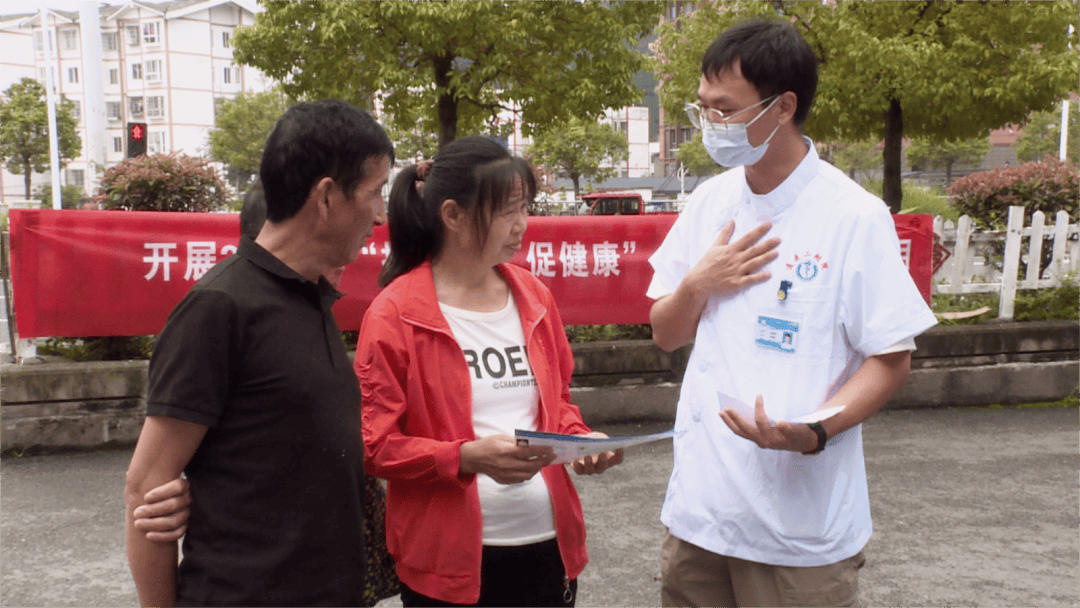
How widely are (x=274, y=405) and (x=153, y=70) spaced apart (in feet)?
225

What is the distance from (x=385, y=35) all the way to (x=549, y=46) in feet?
8.41

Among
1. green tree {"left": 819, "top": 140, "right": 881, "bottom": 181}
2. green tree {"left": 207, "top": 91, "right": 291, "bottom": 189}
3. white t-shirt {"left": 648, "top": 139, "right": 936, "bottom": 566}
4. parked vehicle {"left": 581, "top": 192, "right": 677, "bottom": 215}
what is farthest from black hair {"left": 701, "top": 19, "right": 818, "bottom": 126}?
green tree {"left": 819, "top": 140, "right": 881, "bottom": 181}

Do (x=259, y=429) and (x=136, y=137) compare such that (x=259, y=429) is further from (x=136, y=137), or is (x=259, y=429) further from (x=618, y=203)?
(x=618, y=203)

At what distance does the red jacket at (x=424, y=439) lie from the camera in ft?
6.51

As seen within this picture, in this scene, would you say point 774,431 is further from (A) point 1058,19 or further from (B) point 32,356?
(A) point 1058,19

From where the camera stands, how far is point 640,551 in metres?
4.32

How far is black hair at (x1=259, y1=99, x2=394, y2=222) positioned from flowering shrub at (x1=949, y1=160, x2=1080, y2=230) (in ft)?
28.0

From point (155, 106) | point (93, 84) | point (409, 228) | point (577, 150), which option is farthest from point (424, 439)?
point (155, 106)

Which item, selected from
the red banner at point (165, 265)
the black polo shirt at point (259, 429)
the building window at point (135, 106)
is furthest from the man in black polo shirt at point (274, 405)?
the building window at point (135, 106)

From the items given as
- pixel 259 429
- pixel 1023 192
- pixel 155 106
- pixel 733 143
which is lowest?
pixel 259 429

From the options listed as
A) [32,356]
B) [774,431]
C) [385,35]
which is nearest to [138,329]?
[32,356]

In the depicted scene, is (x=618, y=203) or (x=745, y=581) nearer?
(x=745, y=581)

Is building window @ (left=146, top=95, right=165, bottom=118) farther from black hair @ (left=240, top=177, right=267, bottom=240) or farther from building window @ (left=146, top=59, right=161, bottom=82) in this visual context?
A: black hair @ (left=240, top=177, right=267, bottom=240)

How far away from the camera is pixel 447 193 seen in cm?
216
